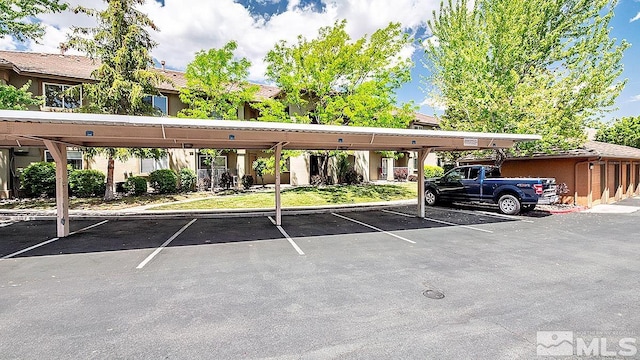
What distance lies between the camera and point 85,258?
266 inches

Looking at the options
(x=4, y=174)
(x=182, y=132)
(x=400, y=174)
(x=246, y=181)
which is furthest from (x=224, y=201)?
(x=400, y=174)

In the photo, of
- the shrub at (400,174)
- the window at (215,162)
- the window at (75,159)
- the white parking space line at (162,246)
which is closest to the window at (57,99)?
the window at (75,159)

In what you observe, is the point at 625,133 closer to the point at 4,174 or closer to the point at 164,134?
the point at 164,134

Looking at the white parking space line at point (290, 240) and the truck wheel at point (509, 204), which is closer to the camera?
the white parking space line at point (290, 240)

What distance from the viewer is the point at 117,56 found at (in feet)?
51.2

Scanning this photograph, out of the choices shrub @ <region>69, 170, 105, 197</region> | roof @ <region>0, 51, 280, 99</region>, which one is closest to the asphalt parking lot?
shrub @ <region>69, 170, 105, 197</region>

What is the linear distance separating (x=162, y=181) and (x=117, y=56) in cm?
713

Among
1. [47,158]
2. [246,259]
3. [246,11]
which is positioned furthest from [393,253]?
[47,158]

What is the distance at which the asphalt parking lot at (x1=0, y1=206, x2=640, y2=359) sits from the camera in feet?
11.3

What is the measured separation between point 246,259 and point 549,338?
524 cm

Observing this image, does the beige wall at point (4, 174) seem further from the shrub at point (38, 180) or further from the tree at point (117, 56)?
the tree at point (117, 56)

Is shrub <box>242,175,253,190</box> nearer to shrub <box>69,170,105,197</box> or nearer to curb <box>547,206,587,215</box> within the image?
shrub <box>69,170,105,197</box>

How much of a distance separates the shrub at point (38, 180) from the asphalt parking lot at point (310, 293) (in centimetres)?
888

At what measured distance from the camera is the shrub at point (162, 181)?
1883 cm
